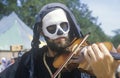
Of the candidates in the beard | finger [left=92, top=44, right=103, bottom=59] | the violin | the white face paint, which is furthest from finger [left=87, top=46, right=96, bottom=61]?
the white face paint

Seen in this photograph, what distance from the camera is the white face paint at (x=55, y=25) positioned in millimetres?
3107

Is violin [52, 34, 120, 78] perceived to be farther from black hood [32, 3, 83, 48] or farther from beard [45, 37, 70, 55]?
black hood [32, 3, 83, 48]

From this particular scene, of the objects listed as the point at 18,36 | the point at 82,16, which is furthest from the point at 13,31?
the point at 82,16

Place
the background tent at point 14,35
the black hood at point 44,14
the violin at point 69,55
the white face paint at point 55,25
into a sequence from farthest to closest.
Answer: the background tent at point 14,35 → the black hood at point 44,14 → the white face paint at point 55,25 → the violin at point 69,55

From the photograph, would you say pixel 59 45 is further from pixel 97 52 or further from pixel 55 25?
pixel 97 52

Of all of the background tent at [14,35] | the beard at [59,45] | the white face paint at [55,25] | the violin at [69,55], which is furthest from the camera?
the background tent at [14,35]

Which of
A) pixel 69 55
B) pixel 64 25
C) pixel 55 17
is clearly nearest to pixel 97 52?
pixel 69 55

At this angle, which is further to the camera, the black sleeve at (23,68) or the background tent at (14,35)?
the background tent at (14,35)

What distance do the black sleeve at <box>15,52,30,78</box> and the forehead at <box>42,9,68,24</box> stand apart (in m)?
0.34

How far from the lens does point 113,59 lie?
1.77m

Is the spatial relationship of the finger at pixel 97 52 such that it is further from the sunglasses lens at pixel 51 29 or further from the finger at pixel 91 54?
the sunglasses lens at pixel 51 29

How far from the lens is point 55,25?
3.28 m

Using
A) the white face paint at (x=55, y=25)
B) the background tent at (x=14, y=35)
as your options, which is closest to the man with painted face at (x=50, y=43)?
the white face paint at (x=55, y=25)

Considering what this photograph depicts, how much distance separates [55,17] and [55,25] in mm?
112
